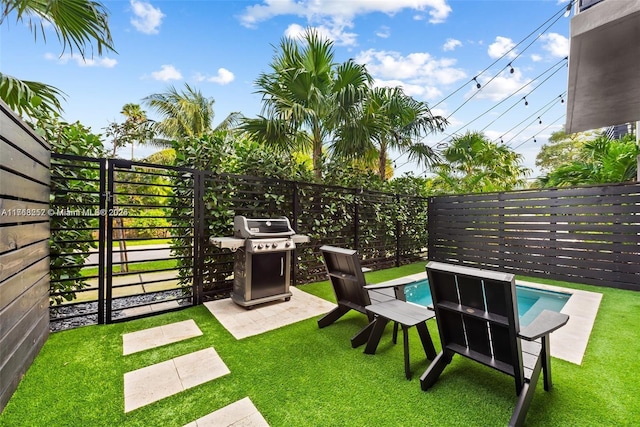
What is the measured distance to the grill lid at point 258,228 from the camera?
358 centimetres

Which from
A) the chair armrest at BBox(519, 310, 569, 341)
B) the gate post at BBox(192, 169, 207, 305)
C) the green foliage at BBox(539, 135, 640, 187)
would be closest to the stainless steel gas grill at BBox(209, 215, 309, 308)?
the gate post at BBox(192, 169, 207, 305)

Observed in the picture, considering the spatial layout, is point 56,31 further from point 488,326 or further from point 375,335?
point 488,326

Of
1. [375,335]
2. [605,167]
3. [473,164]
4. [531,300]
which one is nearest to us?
[375,335]

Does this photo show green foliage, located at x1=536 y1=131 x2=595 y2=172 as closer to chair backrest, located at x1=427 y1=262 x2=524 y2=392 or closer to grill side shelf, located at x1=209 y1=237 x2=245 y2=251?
chair backrest, located at x1=427 y1=262 x2=524 y2=392

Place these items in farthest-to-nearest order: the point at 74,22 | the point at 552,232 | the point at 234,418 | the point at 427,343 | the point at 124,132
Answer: the point at 124,132
the point at 552,232
the point at 74,22
the point at 427,343
the point at 234,418

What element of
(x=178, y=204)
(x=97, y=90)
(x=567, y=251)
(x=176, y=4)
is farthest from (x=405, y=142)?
(x=97, y=90)

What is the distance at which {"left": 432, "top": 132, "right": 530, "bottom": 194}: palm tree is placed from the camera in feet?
26.3

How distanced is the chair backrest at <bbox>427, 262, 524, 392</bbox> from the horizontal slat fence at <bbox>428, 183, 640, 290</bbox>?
541 centimetres

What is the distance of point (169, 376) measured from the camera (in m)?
2.23

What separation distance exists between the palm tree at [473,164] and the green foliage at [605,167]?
5.42ft

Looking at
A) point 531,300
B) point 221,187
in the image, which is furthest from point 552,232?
point 221,187

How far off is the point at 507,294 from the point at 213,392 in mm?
2144

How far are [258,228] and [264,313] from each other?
3.75 ft

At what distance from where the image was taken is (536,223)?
598 centimetres
